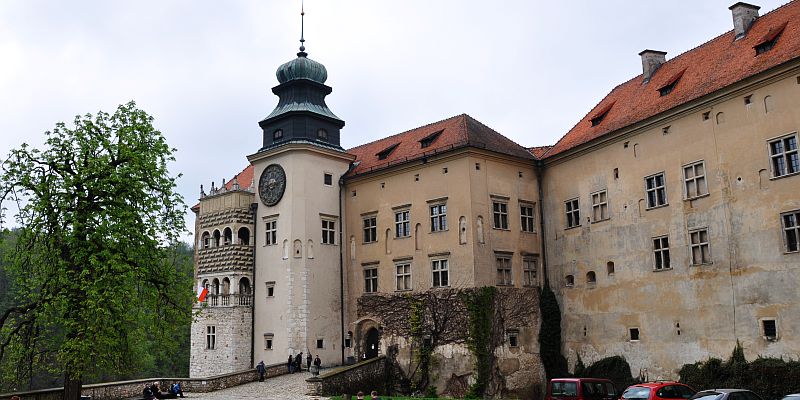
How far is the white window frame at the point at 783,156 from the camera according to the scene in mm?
22750

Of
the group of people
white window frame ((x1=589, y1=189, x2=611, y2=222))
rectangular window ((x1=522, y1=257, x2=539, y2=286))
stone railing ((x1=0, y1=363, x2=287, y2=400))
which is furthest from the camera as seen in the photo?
rectangular window ((x1=522, y1=257, x2=539, y2=286))

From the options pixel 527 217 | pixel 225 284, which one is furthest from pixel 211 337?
pixel 527 217

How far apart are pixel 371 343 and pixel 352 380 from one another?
5.24 m

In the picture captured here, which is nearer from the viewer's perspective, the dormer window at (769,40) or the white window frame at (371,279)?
the dormer window at (769,40)

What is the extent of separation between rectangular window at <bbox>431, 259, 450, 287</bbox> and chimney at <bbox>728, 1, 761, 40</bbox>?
15.2 meters

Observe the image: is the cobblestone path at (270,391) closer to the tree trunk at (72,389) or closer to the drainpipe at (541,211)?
the tree trunk at (72,389)

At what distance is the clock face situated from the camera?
36.6 meters

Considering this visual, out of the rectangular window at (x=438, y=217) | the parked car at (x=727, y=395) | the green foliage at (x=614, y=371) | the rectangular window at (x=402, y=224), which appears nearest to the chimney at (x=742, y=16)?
the green foliage at (x=614, y=371)

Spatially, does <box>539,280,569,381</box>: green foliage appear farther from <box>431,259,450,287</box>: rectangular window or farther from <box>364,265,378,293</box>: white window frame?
<box>364,265,378,293</box>: white window frame

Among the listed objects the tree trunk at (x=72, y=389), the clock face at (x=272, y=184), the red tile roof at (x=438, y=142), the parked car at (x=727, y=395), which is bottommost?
the parked car at (x=727, y=395)

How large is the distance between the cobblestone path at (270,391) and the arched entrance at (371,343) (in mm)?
3890

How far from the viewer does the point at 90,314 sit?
820 inches

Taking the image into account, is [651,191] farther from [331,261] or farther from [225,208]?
[225,208]

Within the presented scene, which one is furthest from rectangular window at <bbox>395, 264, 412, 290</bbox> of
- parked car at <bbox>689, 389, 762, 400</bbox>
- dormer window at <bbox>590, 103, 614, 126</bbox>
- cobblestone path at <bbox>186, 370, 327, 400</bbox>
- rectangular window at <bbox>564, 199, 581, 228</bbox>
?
parked car at <bbox>689, 389, 762, 400</bbox>
